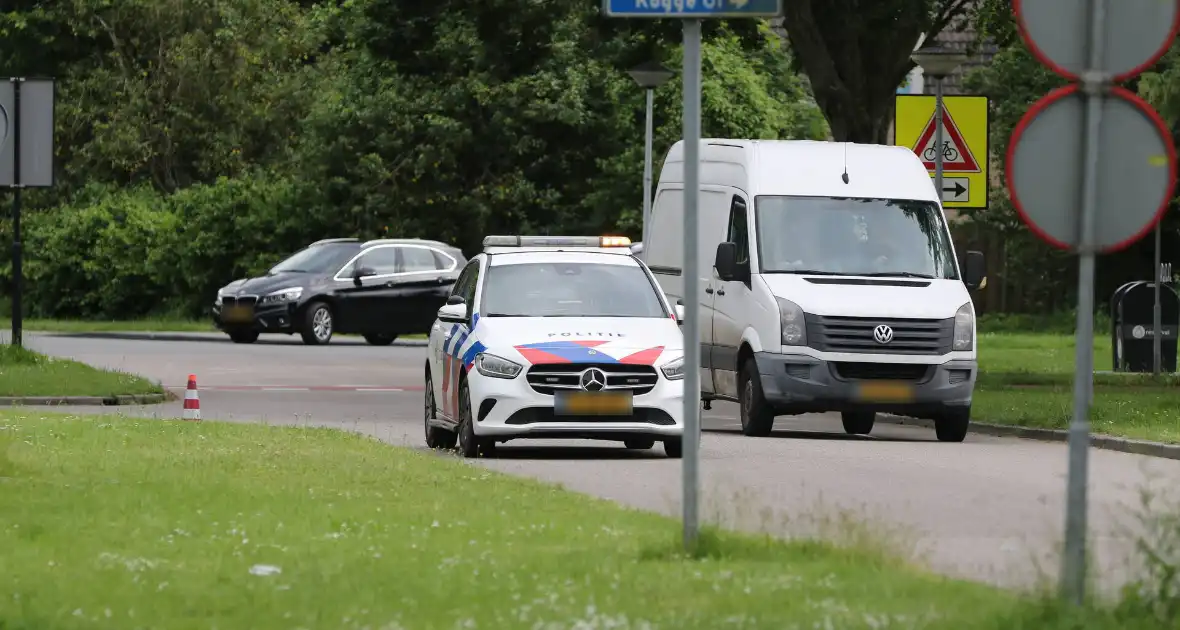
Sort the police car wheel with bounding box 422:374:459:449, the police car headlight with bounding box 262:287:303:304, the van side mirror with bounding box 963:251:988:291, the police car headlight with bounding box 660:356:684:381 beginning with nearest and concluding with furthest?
the police car headlight with bounding box 660:356:684:381 < the police car wheel with bounding box 422:374:459:449 < the van side mirror with bounding box 963:251:988:291 < the police car headlight with bounding box 262:287:303:304

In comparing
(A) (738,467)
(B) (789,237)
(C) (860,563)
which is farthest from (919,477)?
(C) (860,563)

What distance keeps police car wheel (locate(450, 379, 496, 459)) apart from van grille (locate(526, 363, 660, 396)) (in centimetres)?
55

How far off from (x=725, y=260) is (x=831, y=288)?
0.97m

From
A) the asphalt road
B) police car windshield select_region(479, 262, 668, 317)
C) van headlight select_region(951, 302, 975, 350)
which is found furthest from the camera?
van headlight select_region(951, 302, 975, 350)

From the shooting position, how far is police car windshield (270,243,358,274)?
38.4 metres

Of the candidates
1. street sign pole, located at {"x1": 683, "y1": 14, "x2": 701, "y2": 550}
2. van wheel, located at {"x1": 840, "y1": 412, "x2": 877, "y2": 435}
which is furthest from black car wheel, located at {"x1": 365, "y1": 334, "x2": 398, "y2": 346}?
street sign pole, located at {"x1": 683, "y1": 14, "x2": 701, "y2": 550}

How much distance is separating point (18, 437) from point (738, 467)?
515 cm

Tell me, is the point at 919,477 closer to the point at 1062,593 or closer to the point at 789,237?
the point at 789,237

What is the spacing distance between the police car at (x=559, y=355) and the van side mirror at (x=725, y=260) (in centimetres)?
146


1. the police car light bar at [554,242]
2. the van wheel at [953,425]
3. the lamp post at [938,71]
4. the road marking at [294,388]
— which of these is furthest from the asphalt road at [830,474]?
the lamp post at [938,71]

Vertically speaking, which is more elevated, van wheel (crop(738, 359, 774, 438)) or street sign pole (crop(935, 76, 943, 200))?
street sign pole (crop(935, 76, 943, 200))

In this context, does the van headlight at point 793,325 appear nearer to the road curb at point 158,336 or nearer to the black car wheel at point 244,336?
the black car wheel at point 244,336

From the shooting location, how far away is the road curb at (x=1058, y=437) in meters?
18.6

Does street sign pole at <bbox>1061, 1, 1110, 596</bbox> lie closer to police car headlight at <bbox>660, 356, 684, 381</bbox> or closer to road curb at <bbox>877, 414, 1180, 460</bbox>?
police car headlight at <bbox>660, 356, 684, 381</bbox>
